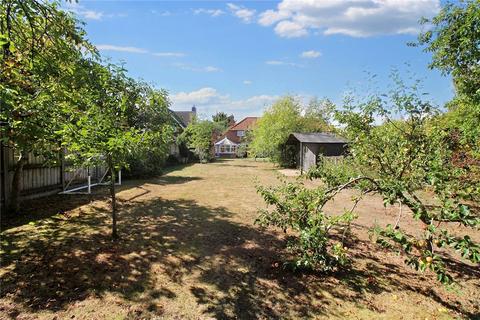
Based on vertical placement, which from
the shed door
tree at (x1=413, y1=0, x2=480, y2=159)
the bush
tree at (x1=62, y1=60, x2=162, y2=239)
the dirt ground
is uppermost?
tree at (x1=413, y1=0, x2=480, y2=159)

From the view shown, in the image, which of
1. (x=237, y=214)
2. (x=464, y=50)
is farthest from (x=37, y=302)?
(x=464, y=50)

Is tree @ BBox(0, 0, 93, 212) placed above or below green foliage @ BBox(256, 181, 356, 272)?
above

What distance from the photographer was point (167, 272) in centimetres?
476

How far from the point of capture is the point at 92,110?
556cm

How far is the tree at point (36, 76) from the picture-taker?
4824mm

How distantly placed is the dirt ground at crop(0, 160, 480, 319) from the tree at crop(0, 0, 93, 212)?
197 centimetres

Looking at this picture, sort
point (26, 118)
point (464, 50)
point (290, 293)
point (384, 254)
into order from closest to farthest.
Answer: point (290, 293) < point (26, 118) < point (384, 254) < point (464, 50)

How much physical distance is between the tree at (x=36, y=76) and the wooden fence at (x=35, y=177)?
138 cm

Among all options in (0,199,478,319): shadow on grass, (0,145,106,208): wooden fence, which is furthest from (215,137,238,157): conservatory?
(0,199,478,319): shadow on grass

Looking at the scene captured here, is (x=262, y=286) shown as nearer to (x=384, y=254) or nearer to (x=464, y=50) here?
(x=384, y=254)

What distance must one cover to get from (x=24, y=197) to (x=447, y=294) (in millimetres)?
10251

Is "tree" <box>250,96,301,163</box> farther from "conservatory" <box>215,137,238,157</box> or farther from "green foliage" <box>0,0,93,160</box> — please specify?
"conservatory" <box>215,137,238,157</box>

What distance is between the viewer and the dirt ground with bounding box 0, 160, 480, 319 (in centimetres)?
383

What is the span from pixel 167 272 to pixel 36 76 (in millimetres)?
4621
